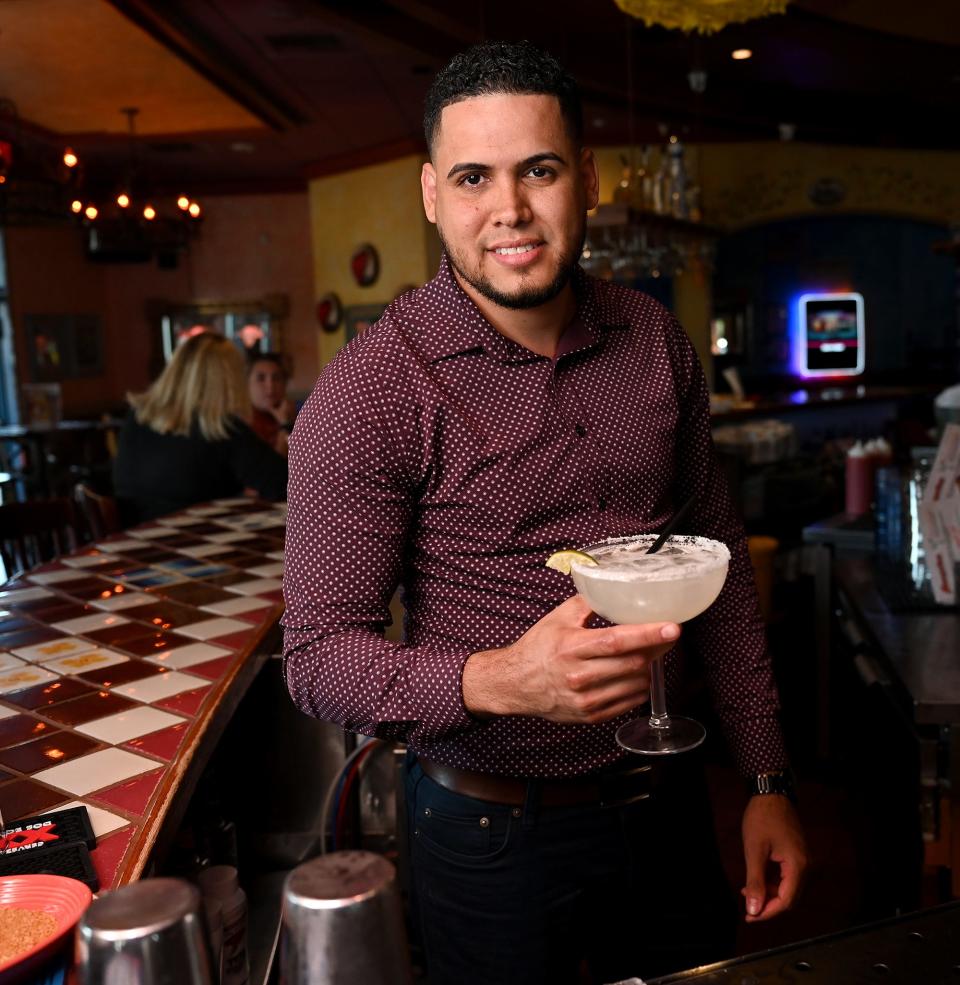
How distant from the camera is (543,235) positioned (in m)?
1.41

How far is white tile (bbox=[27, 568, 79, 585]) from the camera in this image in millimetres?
2797

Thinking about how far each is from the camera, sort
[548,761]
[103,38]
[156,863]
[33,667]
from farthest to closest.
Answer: [103,38]
[33,667]
[548,761]
[156,863]

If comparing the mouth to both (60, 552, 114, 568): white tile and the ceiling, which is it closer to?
(60, 552, 114, 568): white tile

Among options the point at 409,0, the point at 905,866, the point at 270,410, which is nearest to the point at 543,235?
the point at 905,866

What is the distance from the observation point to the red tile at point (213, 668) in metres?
2.01

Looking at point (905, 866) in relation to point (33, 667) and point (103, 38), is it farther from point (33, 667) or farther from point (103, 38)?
point (103, 38)

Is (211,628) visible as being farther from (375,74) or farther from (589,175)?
(375,74)

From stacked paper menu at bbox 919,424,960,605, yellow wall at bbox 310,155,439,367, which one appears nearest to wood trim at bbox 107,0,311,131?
yellow wall at bbox 310,155,439,367

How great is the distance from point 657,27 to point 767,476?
9.83 feet

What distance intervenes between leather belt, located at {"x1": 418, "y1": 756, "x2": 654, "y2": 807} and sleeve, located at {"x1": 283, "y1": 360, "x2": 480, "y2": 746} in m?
0.15

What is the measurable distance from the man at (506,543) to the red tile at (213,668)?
1.74 feet

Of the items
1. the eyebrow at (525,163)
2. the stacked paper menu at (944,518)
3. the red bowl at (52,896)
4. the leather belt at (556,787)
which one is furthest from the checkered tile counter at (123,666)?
Answer: the stacked paper menu at (944,518)

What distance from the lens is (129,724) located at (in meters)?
1.74

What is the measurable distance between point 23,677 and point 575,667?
4.35ft
